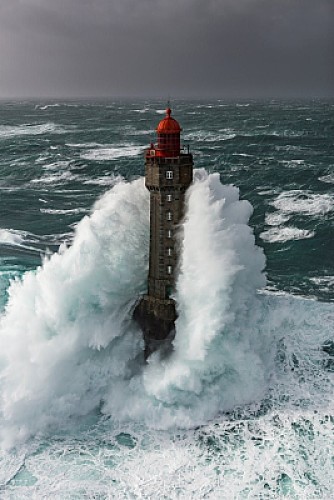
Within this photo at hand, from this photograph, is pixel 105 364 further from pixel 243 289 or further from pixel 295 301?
pixel 295 301

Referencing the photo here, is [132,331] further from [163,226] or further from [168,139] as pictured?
[168,139]

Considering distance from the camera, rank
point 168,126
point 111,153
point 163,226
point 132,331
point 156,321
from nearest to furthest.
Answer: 1. point 168,126
2. point 163,226
3. point 156,321
4. point 132,331
5. point 111,153

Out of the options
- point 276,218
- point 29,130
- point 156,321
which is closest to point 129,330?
point 156,321

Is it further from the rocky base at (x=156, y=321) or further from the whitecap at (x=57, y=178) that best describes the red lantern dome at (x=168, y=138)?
the whitecap at (x=57, y=178)

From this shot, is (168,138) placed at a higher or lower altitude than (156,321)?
higher

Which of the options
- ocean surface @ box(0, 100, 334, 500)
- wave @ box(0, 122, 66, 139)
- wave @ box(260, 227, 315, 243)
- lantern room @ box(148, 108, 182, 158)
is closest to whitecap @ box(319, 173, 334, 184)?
wave @ box(260, 227, 315, 243)

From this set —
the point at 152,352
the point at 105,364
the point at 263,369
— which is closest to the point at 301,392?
the point at 263,369
